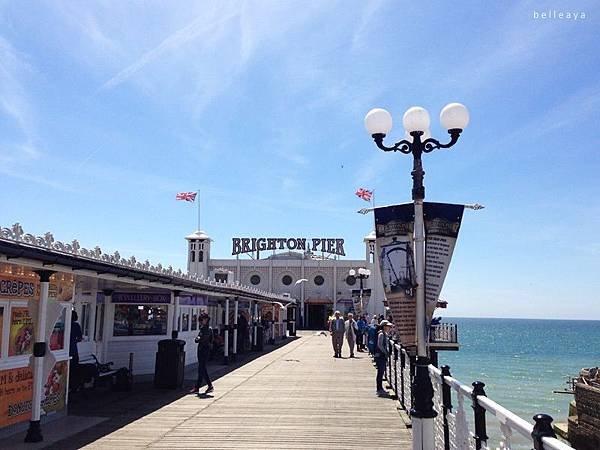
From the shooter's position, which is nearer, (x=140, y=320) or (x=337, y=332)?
(x=140, y=320)

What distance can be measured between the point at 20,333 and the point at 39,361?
3.25ft

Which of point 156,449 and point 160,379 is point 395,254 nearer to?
point 156,449

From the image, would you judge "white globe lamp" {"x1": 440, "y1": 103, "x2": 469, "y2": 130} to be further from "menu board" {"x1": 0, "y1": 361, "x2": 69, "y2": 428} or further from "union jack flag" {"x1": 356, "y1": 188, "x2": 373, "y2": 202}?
"union jack flag" {"x1": 356, "y1": 188, "x2": 373, "y2": 202}

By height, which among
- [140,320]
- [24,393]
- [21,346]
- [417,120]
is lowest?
[24,393]

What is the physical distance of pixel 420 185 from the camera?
662cm

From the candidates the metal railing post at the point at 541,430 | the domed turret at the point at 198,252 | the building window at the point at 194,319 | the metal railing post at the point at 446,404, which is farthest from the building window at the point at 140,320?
the domed turret at the point at 198,252


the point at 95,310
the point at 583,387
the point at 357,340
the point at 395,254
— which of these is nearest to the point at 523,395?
the point at 357,340

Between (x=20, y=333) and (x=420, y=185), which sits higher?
(x=420, y=185)

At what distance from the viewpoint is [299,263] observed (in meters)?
54.1

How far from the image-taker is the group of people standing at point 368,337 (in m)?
11.4

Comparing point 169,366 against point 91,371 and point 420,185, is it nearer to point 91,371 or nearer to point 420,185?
point 91,371

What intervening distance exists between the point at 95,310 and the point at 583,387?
14.5 meters

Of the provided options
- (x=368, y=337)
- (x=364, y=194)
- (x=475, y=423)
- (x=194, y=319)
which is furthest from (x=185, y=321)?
(x=364, y=194)

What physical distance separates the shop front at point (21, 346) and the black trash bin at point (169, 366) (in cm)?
285
